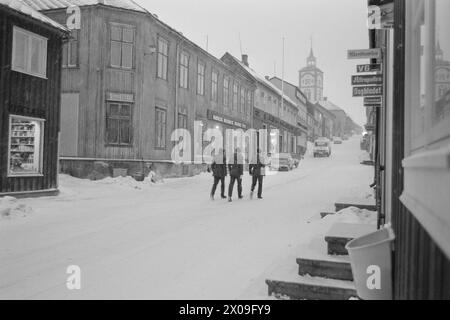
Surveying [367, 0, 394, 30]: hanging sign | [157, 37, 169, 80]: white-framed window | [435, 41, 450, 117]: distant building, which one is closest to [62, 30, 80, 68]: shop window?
[157, 37, 169, 80]: white-framed window

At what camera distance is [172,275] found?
534cm

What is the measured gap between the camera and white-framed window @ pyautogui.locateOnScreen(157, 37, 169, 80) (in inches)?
856

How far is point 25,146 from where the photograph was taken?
14.0m

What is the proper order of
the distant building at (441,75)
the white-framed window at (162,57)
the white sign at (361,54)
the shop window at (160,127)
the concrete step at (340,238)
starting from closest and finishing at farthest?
the distant building at (441,75), the concrete step at (340,238), the white sign at (361,54), the shop window at (160,127), the white-framed window at (162,57)

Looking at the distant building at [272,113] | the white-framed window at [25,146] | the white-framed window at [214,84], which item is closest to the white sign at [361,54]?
the white-framed window at [25,146]

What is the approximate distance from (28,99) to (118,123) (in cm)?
603

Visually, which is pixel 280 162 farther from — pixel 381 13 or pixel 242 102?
pixel 381 13

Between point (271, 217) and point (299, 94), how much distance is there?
54643mm

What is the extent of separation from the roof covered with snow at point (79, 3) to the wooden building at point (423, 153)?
1855 centimetres

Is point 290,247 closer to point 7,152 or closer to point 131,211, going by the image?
point 131,211

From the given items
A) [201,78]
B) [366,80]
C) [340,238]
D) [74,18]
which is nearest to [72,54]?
[74,18]

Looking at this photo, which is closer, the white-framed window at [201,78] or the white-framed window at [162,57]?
the white-framed window at [162,57]

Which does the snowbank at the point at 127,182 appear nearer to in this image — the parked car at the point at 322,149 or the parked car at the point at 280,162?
the parked car at the point at 280,162

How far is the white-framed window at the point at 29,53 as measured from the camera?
13.4 meters
